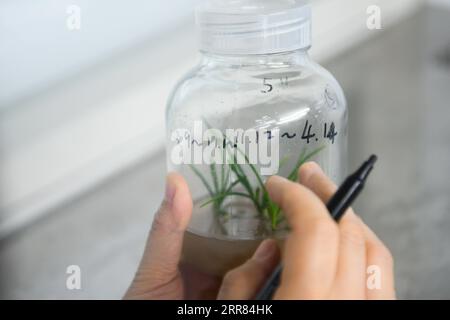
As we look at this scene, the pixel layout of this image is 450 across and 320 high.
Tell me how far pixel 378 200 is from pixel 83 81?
23 centimetres

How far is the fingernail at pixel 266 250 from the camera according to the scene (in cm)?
29

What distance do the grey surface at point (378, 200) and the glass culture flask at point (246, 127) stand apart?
73 mm

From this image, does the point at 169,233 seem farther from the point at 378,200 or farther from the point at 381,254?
the point at 378,200

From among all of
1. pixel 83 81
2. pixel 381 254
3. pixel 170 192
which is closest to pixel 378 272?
pixel 381 254

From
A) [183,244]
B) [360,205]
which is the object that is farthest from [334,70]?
[183,244]

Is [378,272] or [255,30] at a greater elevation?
[255,30]

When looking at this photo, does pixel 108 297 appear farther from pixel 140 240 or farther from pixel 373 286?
pixel 373 286

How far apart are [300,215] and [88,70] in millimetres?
244

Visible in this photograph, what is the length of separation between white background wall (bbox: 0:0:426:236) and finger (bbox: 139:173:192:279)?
5.2 inches

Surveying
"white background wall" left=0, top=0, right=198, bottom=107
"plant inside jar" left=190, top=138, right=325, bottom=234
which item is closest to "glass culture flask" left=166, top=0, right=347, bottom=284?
"plant inside jar" left=190, top=138, right=325, bottom=234

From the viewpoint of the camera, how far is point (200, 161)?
1.15 feet

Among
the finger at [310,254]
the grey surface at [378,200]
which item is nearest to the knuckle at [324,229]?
the finger at [310,254]

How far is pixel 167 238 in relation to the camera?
336mm

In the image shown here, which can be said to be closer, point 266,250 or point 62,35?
point 266,250
